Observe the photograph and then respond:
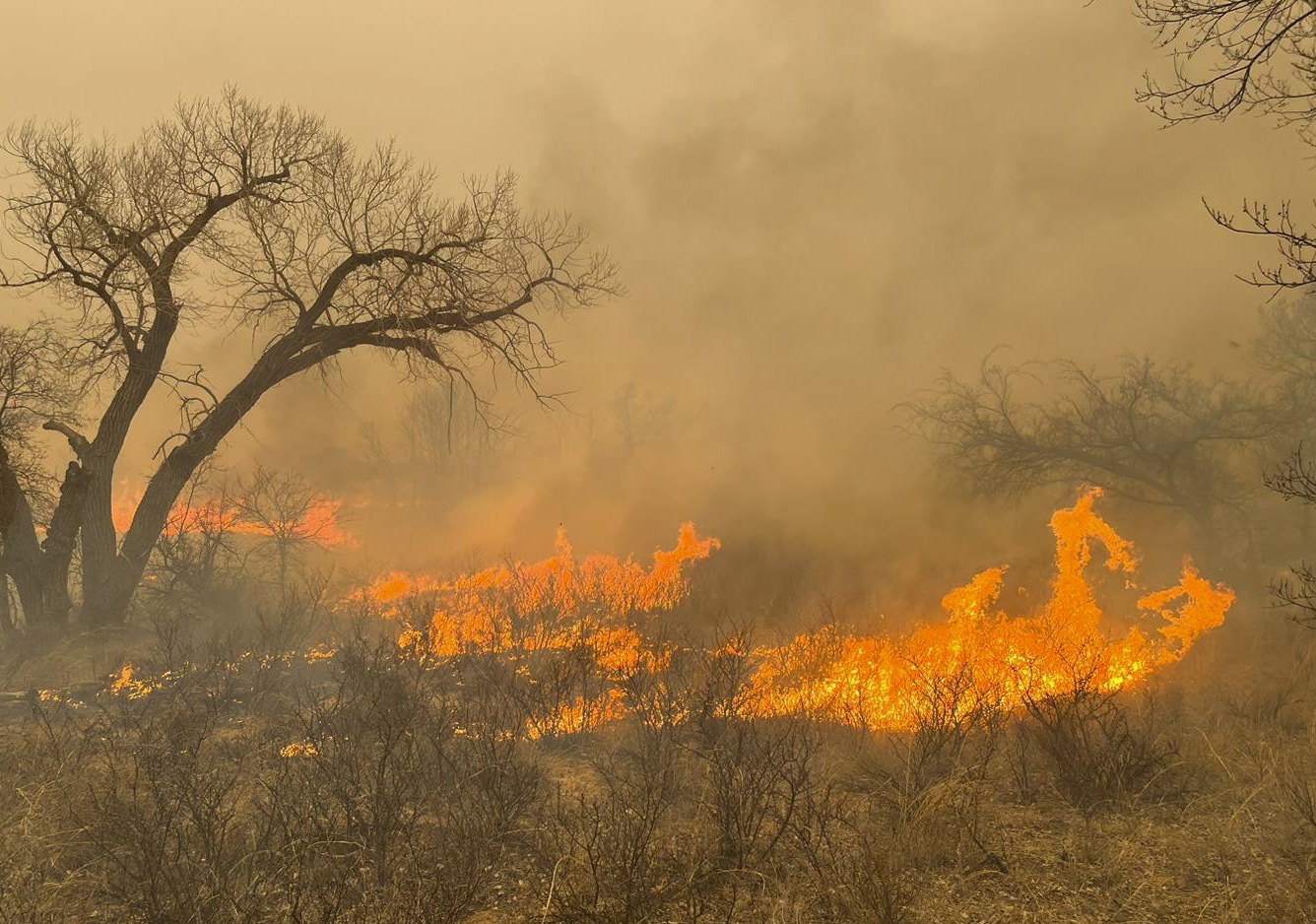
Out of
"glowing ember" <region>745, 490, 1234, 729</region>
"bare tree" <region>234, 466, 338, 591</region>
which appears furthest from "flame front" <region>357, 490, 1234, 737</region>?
"bare tree" <region>234, 466, 338, 591</region>

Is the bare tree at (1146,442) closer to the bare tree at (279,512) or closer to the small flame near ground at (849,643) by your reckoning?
the small flame near ground at (849,643)

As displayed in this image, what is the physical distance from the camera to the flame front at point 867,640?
901cm

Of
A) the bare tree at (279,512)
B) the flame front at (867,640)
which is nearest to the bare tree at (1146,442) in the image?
the flame front at (867,640)

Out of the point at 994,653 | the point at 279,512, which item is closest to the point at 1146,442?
the point at 994,653

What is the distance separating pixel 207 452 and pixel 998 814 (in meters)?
14.4

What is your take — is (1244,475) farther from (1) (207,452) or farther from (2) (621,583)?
(1) (207,452)

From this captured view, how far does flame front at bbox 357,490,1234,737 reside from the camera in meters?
9.01

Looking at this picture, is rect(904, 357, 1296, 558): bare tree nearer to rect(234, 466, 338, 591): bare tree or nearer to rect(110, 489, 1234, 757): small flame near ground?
rect(110, 489, 1234, 757): small flame near ground

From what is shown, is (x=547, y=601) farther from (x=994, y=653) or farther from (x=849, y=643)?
(x=994, y=653)

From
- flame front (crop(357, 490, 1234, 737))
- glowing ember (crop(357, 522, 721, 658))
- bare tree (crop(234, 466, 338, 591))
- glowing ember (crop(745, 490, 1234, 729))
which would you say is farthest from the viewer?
bare tree (crop(234, 466, 338, 591))

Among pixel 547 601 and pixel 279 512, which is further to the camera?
pixel 279 512

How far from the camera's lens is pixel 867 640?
11891mm

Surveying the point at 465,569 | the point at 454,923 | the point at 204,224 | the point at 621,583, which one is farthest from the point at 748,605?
the point at 204,224

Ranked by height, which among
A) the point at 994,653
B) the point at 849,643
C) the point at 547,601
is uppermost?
the point at 547,601
